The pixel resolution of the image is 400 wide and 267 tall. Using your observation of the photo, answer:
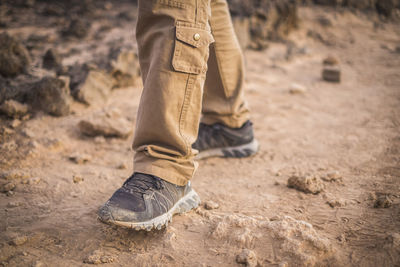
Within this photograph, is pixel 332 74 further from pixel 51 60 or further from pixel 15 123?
pixel 15 123

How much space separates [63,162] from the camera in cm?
193

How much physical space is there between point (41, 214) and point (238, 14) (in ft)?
14.9

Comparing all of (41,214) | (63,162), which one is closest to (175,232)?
(41,214)

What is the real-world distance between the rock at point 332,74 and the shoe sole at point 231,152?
2146mm

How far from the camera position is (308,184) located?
62.2 inches

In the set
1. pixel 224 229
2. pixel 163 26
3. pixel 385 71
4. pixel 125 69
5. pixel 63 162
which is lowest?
pixel 63 162

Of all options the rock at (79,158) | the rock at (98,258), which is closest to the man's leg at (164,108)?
the rock at (98,258)

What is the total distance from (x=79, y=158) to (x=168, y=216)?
0.92m

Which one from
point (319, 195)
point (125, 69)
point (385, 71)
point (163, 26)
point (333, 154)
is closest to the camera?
point (163, 26)

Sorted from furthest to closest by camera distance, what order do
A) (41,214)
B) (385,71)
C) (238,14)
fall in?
(238,14) < (385,71) < (41,214)

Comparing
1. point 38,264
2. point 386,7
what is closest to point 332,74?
point 38,264

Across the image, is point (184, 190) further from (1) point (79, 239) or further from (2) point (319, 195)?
(2) point (319, 195)

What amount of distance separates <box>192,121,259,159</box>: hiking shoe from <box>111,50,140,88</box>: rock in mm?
1445

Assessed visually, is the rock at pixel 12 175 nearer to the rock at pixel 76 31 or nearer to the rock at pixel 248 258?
the rock at pixel 248 258
